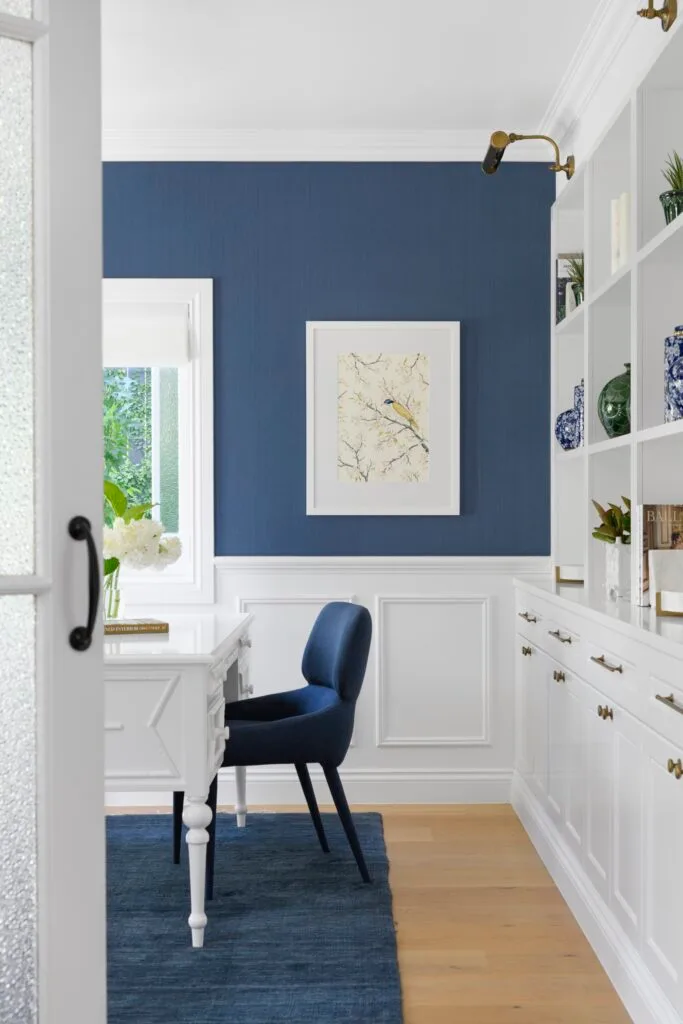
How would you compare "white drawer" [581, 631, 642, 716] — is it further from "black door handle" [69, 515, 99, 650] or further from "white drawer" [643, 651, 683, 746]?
"black door handle" [69, 515, 99, 650]

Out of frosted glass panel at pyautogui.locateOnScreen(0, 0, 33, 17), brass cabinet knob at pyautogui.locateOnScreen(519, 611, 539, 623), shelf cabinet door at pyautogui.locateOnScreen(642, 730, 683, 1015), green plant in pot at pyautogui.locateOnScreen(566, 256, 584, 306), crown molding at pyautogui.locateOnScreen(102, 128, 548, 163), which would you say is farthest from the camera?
crown molding at pyautogui.locateOnScreen(102, 128, 548, 163)

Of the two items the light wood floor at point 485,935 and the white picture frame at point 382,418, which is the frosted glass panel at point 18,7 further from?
the white picture frame at point 382,418

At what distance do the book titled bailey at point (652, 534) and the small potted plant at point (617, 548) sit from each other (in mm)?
304

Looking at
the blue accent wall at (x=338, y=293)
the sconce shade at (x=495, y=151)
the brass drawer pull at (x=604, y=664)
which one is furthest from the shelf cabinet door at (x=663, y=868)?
the sconce shade at (x=495, y=151)

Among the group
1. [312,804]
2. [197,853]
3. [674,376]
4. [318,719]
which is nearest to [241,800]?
[312,804]

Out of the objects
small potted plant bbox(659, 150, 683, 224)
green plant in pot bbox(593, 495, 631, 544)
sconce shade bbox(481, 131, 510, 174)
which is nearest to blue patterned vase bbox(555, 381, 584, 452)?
green plant in pot bbox(593, 495, 631, 544)

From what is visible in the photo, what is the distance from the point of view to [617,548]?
3.10m

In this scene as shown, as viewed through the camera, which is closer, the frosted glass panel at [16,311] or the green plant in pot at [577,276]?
the frosted glass panel at [16,311]

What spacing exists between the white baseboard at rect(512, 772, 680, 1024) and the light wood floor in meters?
0.04

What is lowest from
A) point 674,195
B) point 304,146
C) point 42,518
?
point 42,518

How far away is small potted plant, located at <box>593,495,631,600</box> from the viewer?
121 inches

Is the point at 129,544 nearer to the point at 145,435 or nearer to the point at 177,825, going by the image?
the point at 177,825

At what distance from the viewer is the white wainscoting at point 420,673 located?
4027mm

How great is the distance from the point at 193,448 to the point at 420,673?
1326mm
